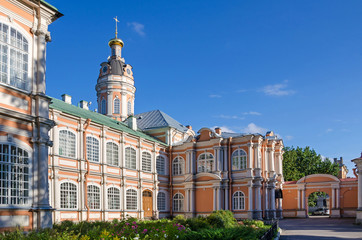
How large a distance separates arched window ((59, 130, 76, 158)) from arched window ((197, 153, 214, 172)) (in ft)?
46.3

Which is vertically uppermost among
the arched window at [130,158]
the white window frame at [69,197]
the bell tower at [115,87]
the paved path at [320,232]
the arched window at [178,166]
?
the bell tower at [115,87]

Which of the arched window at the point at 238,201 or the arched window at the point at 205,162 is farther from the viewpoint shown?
the arched window at the point at 205,162

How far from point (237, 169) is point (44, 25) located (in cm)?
2504

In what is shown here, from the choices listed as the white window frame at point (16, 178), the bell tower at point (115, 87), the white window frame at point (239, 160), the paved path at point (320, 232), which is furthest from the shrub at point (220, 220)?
the bell tower at point (115, 87)

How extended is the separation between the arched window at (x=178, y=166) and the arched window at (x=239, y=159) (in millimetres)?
4974

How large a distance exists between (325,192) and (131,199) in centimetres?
2307

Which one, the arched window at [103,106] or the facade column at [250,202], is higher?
the arched window at [103,106]

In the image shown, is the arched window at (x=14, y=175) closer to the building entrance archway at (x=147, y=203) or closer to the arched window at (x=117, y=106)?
the building entrance archway at (x=147, y=203)

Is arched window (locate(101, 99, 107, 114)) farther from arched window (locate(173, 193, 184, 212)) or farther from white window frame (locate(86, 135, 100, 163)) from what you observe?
white window frame (locate(86, 135, 100, 163))

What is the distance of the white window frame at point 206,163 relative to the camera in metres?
36.2

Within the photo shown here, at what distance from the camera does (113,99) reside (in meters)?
40.9

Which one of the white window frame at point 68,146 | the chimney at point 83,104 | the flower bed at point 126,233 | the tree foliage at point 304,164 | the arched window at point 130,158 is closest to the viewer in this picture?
the flower bed at point 126,233

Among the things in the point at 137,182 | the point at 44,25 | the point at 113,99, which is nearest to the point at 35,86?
the point at 44,25

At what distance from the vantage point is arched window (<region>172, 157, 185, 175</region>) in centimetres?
3738
